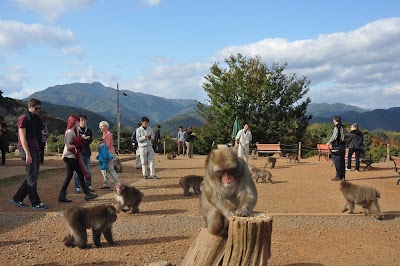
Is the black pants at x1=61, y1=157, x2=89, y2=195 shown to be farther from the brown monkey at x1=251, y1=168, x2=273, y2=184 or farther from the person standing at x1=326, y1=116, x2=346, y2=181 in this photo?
the person standing at x1=326, y1=116, x2=346, y2=181

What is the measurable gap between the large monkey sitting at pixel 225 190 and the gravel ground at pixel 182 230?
139cm

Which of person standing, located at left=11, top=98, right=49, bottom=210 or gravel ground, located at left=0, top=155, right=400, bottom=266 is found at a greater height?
person standing, located at left=11, top=98, right=49, bottom=210

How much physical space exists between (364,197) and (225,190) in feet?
14.6

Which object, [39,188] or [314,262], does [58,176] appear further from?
[314,262]

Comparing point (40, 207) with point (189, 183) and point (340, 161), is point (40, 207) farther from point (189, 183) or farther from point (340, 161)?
point (340, 161)

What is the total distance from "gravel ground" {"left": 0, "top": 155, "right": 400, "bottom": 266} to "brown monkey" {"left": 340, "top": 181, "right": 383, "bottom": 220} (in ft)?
0.58

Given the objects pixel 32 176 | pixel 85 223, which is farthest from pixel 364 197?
pixel 32 176

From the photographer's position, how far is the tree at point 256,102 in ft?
87.5

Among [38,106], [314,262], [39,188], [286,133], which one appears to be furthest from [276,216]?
[286,133]

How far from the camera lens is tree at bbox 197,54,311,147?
1049 inches

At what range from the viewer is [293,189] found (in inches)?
418

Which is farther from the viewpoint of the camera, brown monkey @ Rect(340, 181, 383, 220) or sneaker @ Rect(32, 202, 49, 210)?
sneaker @ Rect(32, 202, 49, 210)

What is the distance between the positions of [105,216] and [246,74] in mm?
22854

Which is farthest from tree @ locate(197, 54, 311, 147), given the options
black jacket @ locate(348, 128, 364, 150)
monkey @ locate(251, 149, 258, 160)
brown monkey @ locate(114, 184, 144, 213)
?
brown monkey @ locate(114, 184, 144, 213)
